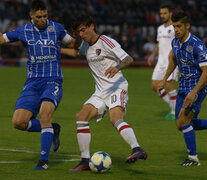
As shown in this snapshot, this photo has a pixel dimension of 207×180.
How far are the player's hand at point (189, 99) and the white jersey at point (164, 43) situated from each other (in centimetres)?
613

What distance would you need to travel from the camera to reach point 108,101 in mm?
7914

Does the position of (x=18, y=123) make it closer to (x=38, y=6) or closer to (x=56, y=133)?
(x=56, y=133)

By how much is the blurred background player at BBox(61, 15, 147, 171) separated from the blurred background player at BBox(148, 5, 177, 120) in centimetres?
551

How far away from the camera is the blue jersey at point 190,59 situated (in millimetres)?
7980

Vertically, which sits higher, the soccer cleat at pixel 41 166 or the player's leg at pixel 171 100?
the soccer cleat at pixel 41 166

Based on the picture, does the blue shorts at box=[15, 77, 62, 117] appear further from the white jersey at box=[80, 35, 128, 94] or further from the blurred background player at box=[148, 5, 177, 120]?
the blurred background player at box=[148, 5, 177, 120]

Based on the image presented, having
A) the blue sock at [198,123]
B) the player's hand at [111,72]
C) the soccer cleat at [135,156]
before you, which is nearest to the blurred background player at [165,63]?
the blue sock at [198,123]

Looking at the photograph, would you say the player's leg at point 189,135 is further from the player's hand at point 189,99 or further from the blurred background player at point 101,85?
the blurred background player at point 101,85

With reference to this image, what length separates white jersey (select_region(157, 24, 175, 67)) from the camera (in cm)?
1398

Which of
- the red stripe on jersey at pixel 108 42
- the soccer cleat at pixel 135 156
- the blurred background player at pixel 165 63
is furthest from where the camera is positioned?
the blurred background player at pixel 165 63

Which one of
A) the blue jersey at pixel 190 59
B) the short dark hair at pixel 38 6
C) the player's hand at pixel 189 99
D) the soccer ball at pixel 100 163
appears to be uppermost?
the short dark hair at pixel 38 6

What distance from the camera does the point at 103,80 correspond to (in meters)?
8.07

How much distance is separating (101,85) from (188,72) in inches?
47.9

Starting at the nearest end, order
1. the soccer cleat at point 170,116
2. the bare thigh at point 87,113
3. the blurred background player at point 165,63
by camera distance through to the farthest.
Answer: the bare thigh at point 87,113 < the soccer cleat at point 170,116 < the blurred background player at point 165,63
